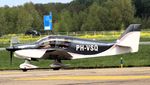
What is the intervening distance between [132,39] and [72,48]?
4.05 metres

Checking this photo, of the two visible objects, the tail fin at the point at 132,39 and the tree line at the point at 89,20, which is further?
the tree line at the point at 89,20

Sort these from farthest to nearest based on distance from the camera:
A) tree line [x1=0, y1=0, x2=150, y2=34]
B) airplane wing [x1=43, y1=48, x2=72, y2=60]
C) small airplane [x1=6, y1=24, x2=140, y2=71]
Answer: tree line [x1=0, y1=0, x2=150, y2=34]
airplane wing [x1=43, y1=48, x2=72, y2=60]
small airplane [x1=6, y1=24, x2=140, y2=71]

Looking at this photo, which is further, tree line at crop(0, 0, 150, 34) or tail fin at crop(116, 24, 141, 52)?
tree line at crop(0, 0, 150, 34)

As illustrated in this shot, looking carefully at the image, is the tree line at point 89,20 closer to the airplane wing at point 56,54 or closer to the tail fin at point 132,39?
the airplane wing at point 56,54

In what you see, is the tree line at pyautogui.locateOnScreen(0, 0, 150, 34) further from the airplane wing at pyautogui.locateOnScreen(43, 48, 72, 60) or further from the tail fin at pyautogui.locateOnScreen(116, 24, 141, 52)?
the tail fin at pyautogui.locateOnScreen(116, 24, 141, 52)

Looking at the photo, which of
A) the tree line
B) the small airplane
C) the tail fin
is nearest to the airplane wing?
the small airplane

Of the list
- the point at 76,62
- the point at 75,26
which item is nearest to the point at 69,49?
the point at 76,62

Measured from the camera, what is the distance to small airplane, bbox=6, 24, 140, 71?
29.9 m

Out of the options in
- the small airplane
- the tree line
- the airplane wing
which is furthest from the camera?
the tree line

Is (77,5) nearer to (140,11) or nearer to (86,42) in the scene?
(140,11)

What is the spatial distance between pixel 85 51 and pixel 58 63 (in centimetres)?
205

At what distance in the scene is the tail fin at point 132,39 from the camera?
1181 inches

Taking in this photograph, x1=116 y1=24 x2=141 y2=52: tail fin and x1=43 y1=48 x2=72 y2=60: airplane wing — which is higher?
x1=116 y1=24 x2=141 y2=52: tail fin

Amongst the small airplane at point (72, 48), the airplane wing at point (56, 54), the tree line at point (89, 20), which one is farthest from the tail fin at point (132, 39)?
the tree line at point (89, 20)
